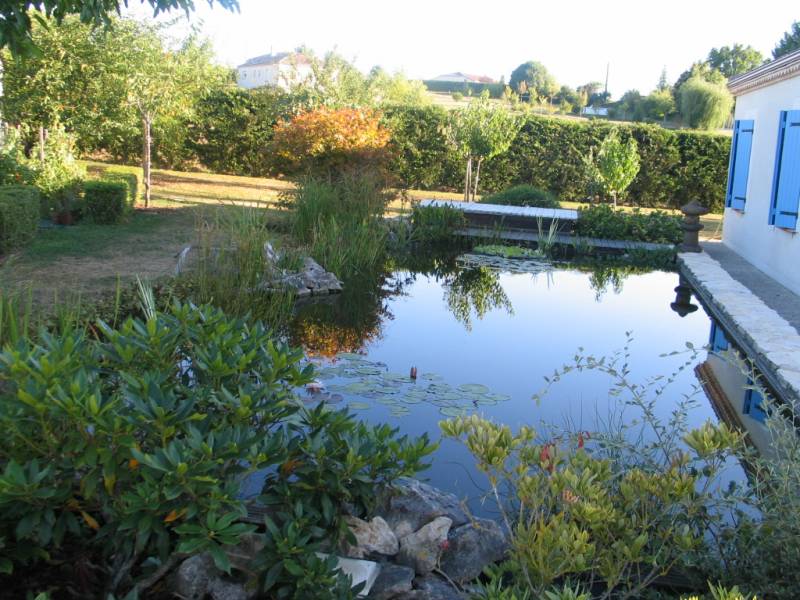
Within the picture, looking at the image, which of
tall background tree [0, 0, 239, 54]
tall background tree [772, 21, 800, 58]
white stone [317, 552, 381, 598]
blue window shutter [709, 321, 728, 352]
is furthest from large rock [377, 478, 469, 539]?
tall background tree [772, 21, 800, 58]

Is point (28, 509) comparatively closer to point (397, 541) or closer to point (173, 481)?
point (173, 481)

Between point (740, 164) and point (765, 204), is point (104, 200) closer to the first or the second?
point (765, 204)

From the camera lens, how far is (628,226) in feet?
36.9

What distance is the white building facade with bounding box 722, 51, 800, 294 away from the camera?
25.3 feet

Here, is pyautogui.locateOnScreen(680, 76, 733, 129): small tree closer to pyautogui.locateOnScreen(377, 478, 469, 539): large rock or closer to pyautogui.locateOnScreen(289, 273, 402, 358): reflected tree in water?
pyautogui.locateOnScreen(289, 273, 402, 358): reflected tree in water

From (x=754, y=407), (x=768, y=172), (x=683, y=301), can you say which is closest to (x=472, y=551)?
(x=754, y=407)

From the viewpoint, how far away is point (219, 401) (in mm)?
2215

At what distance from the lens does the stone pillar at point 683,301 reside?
7.44 meters

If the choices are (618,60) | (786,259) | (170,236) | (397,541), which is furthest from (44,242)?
(618,60)

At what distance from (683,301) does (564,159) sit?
9768mm

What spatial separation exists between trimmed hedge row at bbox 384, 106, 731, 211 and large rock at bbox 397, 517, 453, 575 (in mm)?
13597

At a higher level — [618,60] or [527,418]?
[618,60]

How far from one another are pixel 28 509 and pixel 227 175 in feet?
54.3

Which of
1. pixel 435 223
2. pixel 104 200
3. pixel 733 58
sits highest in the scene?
pixel 733 58
